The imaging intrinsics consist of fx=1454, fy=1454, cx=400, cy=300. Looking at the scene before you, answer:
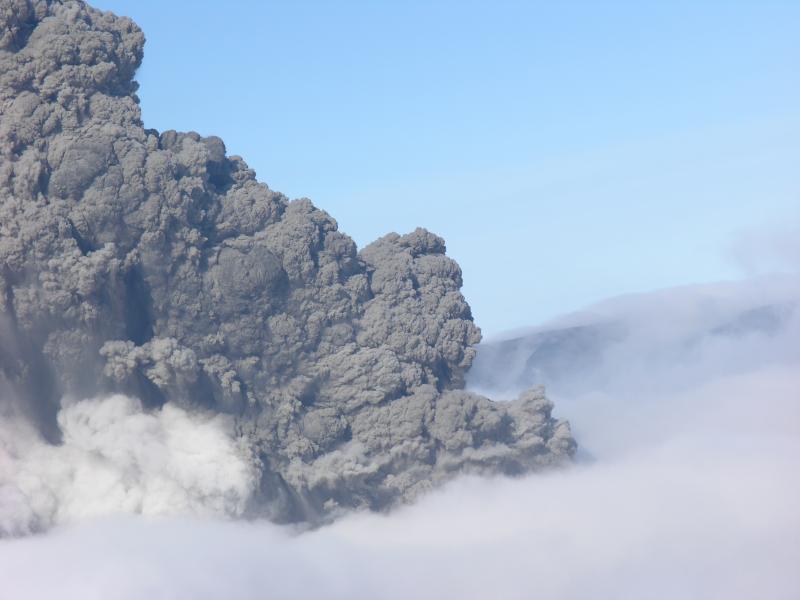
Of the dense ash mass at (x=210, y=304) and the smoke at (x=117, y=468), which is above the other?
the dense ash mass at (x=210, y=304)

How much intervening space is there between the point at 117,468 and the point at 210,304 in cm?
757

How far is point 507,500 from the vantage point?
67.0 m

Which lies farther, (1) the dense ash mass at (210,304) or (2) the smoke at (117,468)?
(2) the smoke at (117,468)

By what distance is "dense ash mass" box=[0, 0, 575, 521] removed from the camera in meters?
55.9

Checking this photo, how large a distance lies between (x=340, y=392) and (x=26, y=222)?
49.2 feet

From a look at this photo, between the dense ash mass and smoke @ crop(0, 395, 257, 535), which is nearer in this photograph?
the dense ash mass

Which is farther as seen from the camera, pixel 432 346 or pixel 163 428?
pixel 432 346

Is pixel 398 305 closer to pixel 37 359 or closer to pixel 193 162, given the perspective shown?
pixel 193 162

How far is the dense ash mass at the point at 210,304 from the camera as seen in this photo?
2200 inches

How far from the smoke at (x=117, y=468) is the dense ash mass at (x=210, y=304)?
0.91 metres

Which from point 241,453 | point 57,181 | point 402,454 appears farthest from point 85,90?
point 402,454

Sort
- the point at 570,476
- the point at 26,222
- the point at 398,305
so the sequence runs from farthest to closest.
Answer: the point at 570,476 → the point at 398,305 → the point at 26,222

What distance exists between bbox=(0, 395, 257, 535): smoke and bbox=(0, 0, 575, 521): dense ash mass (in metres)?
0.91

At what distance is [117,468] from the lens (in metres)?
57.5
